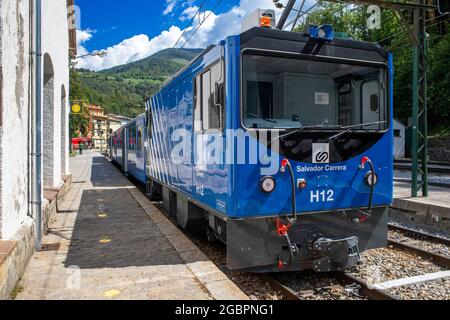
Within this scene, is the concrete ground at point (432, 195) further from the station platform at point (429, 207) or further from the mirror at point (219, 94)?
the mirror at point (219, 94)

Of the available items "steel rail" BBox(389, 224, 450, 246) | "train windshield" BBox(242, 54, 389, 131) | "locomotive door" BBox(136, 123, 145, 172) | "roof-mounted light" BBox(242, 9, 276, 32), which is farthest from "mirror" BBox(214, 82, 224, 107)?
"locomotive door" BBox(136, 123, 145, 172)

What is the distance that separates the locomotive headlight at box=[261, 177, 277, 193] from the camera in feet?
14.8

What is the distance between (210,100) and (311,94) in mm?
1282

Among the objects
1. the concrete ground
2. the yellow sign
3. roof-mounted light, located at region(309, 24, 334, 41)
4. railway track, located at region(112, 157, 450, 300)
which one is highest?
the yellow sign

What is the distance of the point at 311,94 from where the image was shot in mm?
5145

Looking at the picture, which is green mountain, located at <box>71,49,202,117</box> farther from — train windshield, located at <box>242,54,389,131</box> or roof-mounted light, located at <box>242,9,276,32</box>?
train windshield, located at <box>242,54,389,131</box>

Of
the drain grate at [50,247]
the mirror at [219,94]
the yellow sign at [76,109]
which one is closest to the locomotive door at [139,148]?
the drain grate at [50,247]

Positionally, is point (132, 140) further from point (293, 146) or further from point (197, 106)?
point (293, 146)

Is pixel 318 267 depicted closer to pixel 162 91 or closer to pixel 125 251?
pixel 125 251

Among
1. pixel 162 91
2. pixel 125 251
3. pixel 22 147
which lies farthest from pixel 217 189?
pixel 162 91

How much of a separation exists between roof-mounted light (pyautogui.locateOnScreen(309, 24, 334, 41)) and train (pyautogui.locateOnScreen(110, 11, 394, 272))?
0.01 m

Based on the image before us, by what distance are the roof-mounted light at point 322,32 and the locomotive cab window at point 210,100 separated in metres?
1.16

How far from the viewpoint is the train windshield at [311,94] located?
4676 mm
